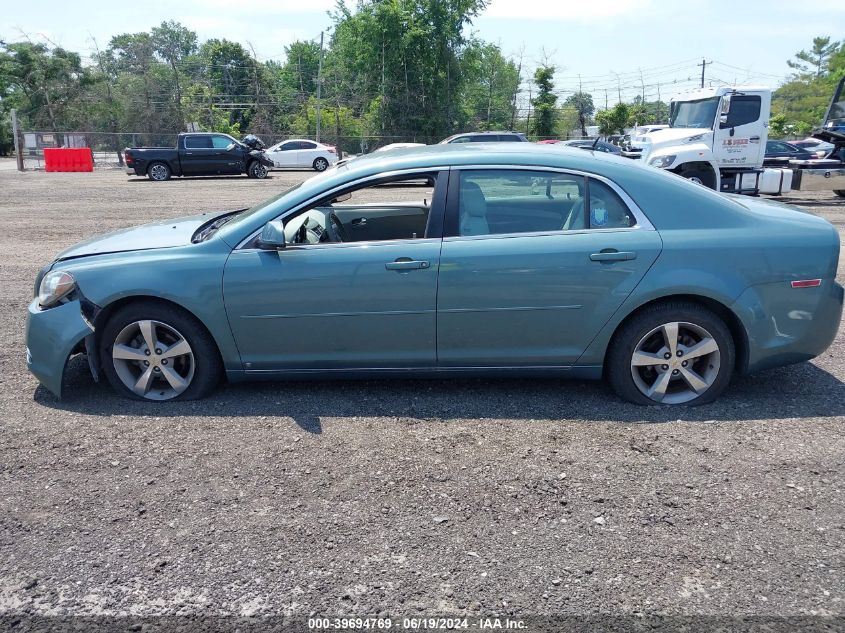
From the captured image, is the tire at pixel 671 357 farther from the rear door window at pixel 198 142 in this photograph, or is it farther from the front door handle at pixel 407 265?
the rear door window at pixel 198 142

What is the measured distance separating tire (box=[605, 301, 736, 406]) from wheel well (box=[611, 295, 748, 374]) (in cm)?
2

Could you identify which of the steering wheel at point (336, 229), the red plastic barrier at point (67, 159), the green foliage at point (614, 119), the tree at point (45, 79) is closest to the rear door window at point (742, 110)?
the steering wheel at point (336, 229)

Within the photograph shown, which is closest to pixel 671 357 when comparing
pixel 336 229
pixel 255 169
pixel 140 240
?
pixel 336 229

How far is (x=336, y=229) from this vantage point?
490 cm

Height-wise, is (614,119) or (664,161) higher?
(614,119)

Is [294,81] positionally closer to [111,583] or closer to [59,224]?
[59,224]

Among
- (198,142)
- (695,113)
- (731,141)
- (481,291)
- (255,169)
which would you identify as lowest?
(481,291)

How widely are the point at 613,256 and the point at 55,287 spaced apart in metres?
3.49

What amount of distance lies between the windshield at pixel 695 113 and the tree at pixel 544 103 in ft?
84.4

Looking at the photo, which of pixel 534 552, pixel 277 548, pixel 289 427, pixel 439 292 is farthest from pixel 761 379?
pixel 277 548

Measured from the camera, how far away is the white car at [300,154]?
32.1 m

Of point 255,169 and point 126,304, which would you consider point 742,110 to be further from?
point 255,169

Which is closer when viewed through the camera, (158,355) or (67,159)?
(158,355)

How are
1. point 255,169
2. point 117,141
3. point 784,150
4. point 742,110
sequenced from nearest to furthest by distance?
point 742,110 < point 784,150 < point 255,169 < point 117,141
